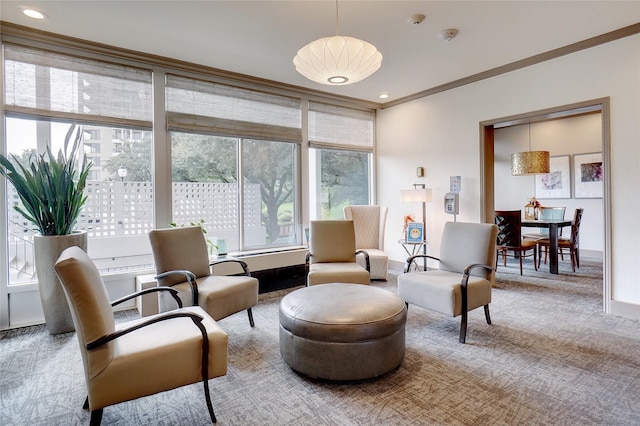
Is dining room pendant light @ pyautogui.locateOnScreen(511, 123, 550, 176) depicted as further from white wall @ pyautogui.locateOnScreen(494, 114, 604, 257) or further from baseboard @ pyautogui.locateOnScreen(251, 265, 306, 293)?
baseboard @ pyautogui.locateOnScreen(251, 265, 306, 293)

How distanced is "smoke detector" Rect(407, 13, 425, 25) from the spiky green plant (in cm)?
350

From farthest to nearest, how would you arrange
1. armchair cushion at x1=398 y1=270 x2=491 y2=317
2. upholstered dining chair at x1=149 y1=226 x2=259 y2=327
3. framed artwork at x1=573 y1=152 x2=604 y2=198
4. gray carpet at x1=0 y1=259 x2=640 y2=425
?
1. framed artwork at x1=573 y1=152 x2=604 y2=198
2. armchair cushion at x1=398 y1=270 x2=491 y2=317
3. upholstered dining chair at x1=149 y1=226 x2=259 y2=327
4. gray carpet at x1=0 y1=259 x2=640 y2=425

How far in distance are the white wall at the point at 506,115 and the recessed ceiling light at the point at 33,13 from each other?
4.26 metres

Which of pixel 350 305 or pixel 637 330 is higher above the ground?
pixel 350 305

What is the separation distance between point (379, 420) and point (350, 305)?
2.42 feet

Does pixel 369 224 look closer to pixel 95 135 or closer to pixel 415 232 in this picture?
pixel 415 232

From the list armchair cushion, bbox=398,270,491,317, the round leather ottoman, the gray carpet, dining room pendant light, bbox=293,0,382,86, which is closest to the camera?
the gray carpet

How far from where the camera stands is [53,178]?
10.0 feet

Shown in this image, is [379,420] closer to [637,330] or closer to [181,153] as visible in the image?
[637,330]

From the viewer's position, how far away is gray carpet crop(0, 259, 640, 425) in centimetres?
192

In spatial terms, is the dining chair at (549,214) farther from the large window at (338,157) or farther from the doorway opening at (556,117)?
the large window at (338,157)

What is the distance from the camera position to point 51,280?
3.10m

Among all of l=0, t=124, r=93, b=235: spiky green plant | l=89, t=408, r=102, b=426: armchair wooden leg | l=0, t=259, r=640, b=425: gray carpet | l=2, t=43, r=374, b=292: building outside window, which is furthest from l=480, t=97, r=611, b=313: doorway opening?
l=0, t=124, r=93, b=235: spiky green plant

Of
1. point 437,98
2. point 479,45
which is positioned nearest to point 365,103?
point 437,98
